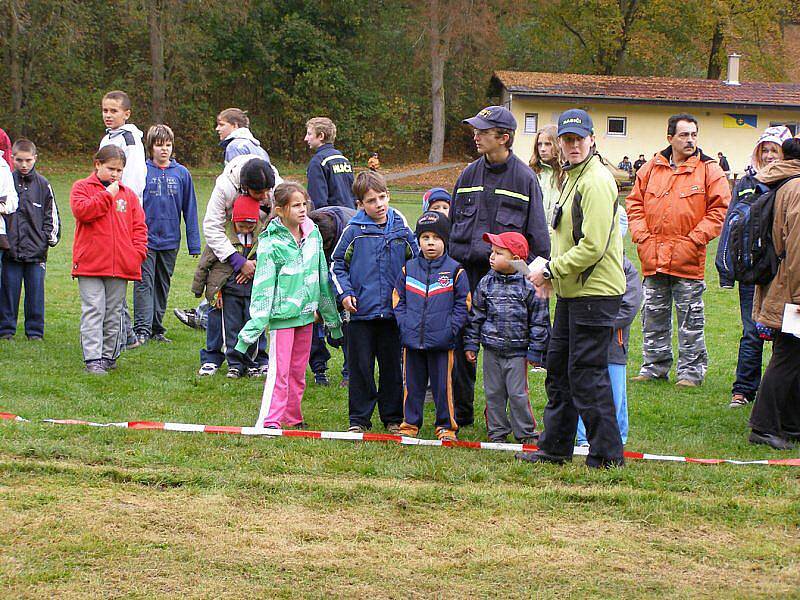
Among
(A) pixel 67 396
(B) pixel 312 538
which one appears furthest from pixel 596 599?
(A) pixel 67 396

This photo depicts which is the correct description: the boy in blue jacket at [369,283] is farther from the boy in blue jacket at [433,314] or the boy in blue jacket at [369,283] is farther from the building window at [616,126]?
the building window at [616,126]

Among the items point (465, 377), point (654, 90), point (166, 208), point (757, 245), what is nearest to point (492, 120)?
point (465, 377)

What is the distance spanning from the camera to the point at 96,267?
8.49 m

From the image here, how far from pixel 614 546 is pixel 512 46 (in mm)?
50586

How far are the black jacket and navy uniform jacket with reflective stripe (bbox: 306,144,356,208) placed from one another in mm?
2879

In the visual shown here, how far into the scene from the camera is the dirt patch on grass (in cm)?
420

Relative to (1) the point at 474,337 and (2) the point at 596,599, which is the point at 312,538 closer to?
(2) the point at 596,599

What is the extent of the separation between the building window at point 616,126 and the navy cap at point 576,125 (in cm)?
4049

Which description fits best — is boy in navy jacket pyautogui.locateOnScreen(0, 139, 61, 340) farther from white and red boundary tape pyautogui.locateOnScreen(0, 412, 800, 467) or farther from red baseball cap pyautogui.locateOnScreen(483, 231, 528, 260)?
red baseball cap pyautogui.locateOnScreen(483, 231, 528, 260)

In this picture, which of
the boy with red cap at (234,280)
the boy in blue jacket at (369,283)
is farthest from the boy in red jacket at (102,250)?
the boy in blue jacket at (369,283)

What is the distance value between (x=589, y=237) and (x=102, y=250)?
4616 mm

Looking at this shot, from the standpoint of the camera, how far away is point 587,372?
5855 millimetres

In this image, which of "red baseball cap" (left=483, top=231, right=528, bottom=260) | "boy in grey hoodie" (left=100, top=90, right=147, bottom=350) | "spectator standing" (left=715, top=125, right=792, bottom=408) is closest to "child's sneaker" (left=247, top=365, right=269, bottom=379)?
"boy in grey hoodie" (left=100, top=90, right=147, bottom=350)

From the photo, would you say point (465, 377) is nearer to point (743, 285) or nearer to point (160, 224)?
point (743, 285)
